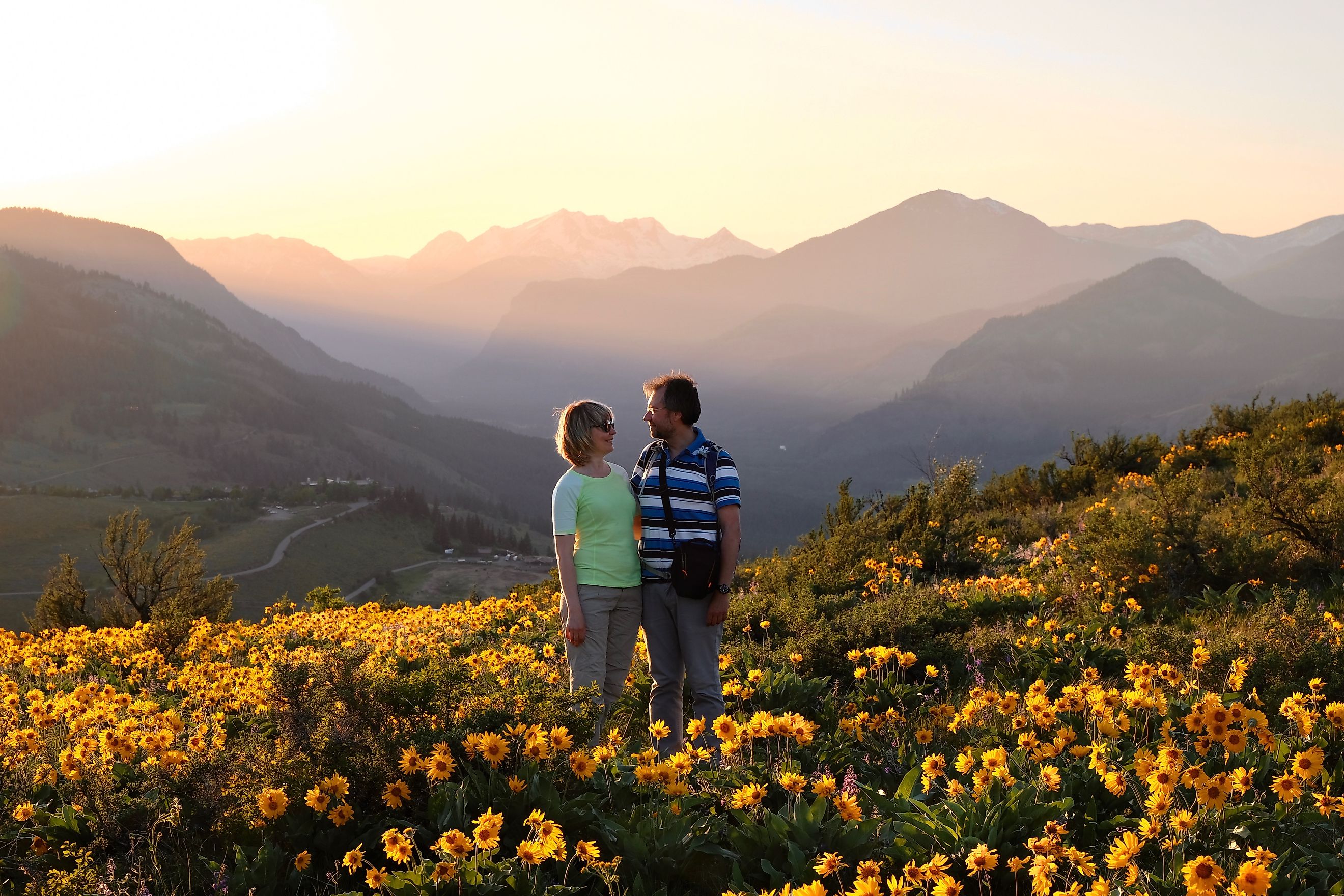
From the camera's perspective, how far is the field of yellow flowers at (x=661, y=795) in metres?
3.43

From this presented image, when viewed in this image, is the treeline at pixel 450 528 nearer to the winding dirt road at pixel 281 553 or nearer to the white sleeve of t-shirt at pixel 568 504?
the winding dirt road at pixel 281 553

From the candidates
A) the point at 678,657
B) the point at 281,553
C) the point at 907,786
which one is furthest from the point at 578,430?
the point at 281,553

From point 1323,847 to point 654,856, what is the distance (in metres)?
2.84

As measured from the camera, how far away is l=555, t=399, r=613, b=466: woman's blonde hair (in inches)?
219

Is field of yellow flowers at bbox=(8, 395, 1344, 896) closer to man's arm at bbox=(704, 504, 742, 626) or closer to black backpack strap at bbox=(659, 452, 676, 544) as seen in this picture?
man's arm at bbox=(704, 504, 742, 626)

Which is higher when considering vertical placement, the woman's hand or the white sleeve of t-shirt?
the white sleeve of t-shirt

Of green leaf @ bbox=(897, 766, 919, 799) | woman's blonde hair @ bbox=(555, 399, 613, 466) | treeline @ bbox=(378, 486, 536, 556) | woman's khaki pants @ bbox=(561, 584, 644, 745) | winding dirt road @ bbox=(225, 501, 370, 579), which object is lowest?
treeline @ bbox=(378, 486, 536, 556)

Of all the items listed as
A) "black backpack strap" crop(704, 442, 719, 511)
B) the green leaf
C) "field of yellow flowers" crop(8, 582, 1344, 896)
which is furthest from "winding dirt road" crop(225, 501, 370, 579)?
the green leaf

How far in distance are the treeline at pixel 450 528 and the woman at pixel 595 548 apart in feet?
330

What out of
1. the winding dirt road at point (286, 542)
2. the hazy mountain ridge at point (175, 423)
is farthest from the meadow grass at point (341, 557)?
the hazy mountain ridge at point (175, 423)

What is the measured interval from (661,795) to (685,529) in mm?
1707

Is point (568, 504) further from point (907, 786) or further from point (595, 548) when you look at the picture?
point (907, 786)

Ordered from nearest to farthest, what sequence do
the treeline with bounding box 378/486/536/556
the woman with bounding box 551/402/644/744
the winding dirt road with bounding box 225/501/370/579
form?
1. the woman with bounding box 551/402/644/744
2. the winding dirt road with bounding box 225/501/370/579
3. the treeline with bounding box 378/486/536/556

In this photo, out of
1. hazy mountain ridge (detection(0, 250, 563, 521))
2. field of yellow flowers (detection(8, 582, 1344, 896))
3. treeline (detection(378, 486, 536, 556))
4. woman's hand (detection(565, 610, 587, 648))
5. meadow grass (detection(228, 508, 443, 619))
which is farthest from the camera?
hazy mountain ridge (detection(0, 250, 563, 521))
